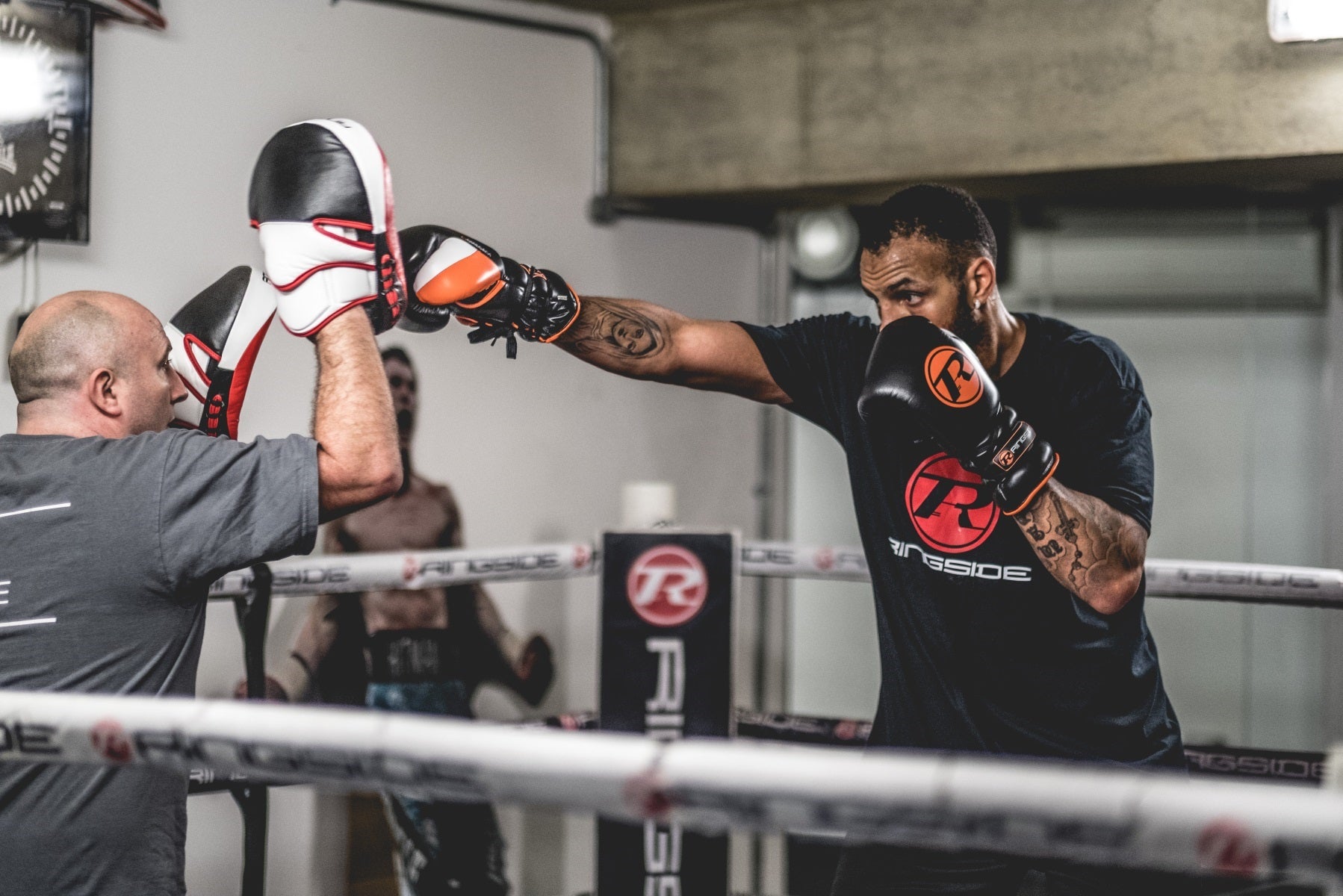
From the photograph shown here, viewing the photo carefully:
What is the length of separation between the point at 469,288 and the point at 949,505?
0.76 meters

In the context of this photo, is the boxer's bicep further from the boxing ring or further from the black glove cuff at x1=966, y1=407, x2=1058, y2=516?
the boxing ring

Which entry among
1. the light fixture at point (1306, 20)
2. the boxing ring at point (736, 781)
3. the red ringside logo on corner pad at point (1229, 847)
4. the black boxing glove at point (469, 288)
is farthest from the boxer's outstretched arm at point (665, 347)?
the light fixture at point (1306, 20)

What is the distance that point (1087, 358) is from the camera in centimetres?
189

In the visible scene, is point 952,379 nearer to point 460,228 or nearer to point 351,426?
point 351,426

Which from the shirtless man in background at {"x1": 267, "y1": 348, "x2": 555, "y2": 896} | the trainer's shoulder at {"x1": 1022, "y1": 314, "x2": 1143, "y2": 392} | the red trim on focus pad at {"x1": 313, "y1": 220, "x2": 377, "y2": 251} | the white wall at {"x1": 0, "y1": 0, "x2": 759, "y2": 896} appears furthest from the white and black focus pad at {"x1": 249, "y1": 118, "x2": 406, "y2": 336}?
the shirtless man in background at {"x1": 267, "y1": 348, "x2": 555, "y2": 896}

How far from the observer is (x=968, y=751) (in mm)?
1835

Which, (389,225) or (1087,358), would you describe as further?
(1087,358)

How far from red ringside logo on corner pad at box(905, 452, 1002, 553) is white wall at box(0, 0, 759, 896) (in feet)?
6.49

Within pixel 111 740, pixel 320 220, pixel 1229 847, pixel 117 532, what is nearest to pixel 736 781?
pixel 1229 847

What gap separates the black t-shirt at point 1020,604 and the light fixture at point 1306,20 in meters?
1.51

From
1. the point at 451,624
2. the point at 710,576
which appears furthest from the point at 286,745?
the point at 451,624

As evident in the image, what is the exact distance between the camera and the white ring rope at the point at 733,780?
0.90 m

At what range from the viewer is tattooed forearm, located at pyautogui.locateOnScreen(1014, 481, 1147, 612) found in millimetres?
1702

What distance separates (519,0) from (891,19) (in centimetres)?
111
